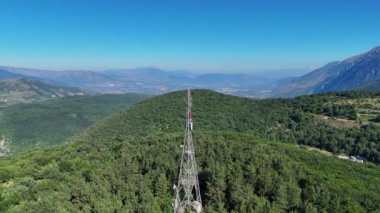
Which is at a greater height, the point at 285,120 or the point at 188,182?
the point at 188,182

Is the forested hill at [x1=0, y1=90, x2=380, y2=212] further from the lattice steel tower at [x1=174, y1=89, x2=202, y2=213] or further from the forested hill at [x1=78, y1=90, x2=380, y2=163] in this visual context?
the forested hill at [x1=78, y1=90, x2=380, y2=163]

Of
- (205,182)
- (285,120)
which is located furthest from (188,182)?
(285,120)

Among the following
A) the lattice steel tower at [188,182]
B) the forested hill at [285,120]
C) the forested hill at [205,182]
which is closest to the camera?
the lattice steel tower at [188,182]

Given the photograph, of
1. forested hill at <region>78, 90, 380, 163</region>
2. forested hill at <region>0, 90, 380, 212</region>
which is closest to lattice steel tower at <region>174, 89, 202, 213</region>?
forested hill at <region>0, 90, 380, 212</region>

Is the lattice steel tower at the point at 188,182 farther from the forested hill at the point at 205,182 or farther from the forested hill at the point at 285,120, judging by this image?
the forested hill at the point at 285,120

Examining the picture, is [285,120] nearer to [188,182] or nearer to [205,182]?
[205,182]

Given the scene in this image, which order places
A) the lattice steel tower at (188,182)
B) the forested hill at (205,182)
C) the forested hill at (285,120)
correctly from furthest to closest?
the forested hill at (285,120) < the forested hill at (205,182) < the lattice steel tower at (188,182)

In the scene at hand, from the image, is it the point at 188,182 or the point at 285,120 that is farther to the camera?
the point at 285,120

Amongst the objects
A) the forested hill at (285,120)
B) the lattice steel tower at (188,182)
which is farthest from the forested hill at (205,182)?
the forested hill at (285,120)

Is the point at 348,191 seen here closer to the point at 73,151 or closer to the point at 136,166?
the point at 136,166

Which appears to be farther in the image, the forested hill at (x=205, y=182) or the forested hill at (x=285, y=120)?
the forested hill at (x=285, y=120)

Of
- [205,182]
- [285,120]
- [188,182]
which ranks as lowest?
[285,120]

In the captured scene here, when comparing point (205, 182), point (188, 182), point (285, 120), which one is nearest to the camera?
point (188, 182)
